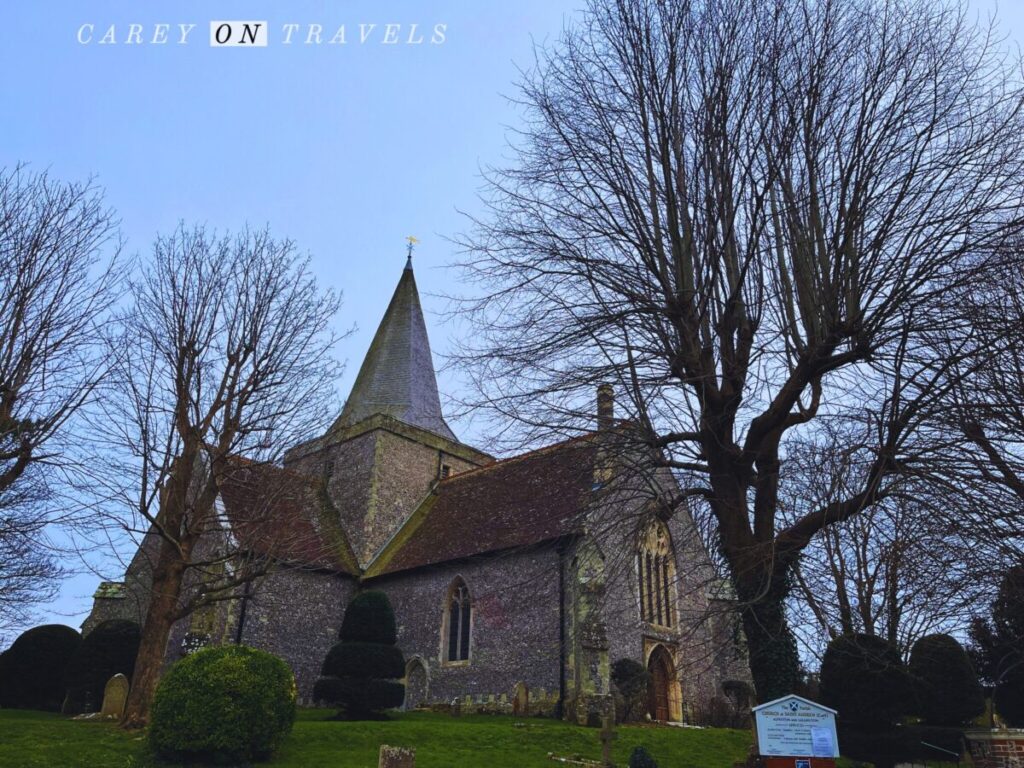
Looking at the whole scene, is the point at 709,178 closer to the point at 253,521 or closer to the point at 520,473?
the point at 253,521

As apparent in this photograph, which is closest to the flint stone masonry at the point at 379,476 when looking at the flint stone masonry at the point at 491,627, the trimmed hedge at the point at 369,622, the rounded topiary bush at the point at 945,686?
A: the flint stone masonry at the point at 491,627

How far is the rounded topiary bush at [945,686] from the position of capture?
14.2 meters

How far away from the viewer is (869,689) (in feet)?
44.7

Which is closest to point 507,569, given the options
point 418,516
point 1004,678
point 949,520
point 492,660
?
point 492,660

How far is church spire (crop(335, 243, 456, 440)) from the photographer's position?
27219mm

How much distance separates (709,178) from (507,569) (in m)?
12.5

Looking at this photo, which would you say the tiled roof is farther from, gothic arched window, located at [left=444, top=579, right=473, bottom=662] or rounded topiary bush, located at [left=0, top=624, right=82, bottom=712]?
rounded topiary bush, located at [left=0, top=624, right=82, bottom=712]

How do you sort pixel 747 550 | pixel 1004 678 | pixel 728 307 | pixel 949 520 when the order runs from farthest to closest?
pixel 1004 678 < pixel 728 307 < pixel 747 550 < pixel 949 520

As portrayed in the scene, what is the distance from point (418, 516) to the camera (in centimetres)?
2516

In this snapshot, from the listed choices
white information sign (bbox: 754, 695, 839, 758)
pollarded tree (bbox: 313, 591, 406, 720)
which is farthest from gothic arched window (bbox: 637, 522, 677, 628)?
white information sign (bbox: 754, 695, 839, 758)

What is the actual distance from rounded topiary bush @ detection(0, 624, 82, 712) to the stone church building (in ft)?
6.35

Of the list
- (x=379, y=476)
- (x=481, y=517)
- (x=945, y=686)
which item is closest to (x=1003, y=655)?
(x=945, y=686)

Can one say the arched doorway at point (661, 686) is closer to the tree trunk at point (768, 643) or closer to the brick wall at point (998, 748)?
the brick wall at point (998, 748)

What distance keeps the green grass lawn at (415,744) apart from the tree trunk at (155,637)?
1.47 ft
